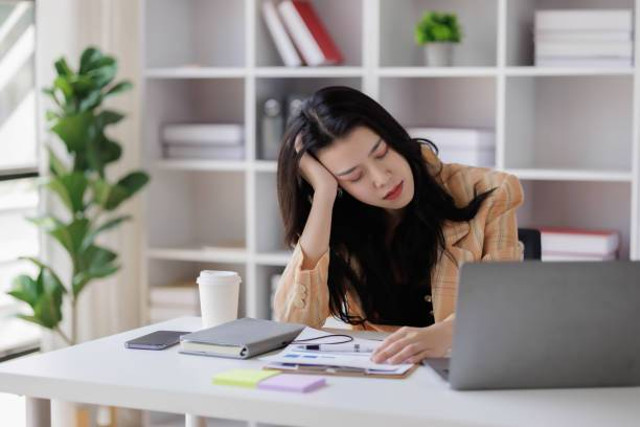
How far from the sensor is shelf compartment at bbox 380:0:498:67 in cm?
379

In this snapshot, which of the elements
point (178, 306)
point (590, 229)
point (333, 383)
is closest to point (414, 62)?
point (590, 229)

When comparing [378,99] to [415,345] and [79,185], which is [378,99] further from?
[415,345]

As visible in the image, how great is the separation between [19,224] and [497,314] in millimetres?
2858

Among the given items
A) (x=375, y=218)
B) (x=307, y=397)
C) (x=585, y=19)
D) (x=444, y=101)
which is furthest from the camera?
(x=444, y=101)

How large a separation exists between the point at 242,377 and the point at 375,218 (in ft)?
2.64

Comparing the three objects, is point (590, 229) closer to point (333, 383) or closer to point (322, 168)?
point (322, 168)

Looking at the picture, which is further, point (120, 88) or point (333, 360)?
point (120, 88)

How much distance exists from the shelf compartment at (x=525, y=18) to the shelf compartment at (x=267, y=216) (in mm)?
989

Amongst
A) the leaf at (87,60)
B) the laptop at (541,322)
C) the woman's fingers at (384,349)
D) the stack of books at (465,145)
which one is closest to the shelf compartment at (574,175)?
the stack of books at (465,145)

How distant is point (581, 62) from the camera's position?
3.41 m

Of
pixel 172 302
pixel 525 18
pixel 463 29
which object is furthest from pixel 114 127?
pixel 525 18

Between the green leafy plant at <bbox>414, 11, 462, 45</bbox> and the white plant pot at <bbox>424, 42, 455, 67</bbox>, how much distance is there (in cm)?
2

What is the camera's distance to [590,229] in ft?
12.1

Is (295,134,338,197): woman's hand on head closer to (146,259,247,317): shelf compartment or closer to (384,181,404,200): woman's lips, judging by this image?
(384,181,404,200): woman's lips
